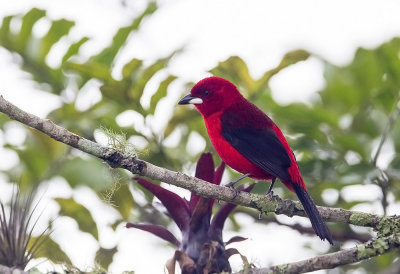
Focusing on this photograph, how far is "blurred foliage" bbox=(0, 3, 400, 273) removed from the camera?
3.74 meters

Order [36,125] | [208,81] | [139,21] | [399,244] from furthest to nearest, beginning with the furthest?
[208,81] < [139,21] < [399,244] < [36,125]

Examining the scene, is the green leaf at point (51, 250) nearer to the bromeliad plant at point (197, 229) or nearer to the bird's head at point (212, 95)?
the bromeliad plant at point (197, 229)

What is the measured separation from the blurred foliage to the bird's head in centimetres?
20

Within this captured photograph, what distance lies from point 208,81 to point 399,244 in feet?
6.88

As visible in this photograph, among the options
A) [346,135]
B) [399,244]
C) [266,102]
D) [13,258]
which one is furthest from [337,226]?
[13,258]

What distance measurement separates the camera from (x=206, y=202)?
9.52 feet

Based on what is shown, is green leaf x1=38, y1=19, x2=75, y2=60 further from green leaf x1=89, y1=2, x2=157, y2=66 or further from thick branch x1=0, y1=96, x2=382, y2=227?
thick branch x1=0, y1=96, x2=382, y2=227

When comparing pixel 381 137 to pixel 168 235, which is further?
pixel 381 137

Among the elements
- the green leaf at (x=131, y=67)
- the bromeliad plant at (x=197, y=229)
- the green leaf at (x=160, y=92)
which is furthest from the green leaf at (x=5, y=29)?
the bromeliad plant at (x=197, y=229)

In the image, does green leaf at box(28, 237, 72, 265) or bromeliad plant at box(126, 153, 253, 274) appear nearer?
bromeliad plant at box(126, 153, 253, 274)

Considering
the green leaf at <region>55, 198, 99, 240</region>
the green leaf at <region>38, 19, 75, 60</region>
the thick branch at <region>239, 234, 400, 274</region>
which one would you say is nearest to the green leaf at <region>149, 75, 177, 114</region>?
the green leaf at <region>55, 198, 99, 240</region>

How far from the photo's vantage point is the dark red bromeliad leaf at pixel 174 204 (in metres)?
2.80

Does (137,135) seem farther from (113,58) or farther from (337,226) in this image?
(337,226)

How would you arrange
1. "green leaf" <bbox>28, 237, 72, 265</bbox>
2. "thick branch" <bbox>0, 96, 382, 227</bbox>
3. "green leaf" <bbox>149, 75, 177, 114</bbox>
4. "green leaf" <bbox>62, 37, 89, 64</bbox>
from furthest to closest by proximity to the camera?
"green leaf" <bbox>62, 37, 89, 64</bbox>
"green leaf" <bbox>149, 75, 177, 114</bbox>
"green leaf" <bbox>28, 237, 72, 265</bbox>
"thick branch" <bbox>0, 96, 382, 227</bbox>
